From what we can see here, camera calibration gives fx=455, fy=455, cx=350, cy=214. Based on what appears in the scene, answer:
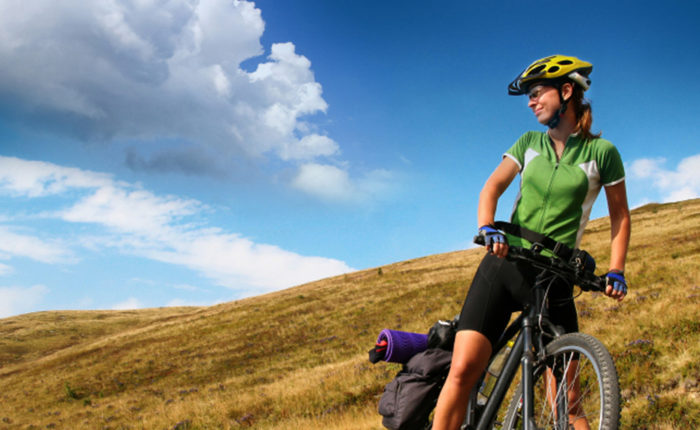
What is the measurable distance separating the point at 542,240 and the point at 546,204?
0.30 metres

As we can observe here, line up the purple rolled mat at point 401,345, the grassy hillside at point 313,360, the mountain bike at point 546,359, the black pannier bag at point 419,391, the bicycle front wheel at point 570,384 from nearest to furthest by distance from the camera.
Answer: the bicycle front wheel at point 570,384 < the mountain bike at point 546,359 < the black pannier bag at point 419,391 < the purple rolled mat at point 401,345 < the grassy hillside at point 313,360

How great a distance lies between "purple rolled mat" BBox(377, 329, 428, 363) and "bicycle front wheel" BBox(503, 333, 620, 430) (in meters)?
0.99

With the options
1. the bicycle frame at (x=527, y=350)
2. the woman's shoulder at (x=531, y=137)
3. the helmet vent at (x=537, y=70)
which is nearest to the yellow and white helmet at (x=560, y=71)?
the helmet vent at (x=537, y=70)

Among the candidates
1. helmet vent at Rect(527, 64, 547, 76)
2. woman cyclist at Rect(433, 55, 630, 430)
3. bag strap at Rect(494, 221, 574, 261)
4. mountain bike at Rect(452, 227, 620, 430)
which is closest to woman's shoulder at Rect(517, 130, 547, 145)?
woman cyclist at Rect(433, 55, 630, 430)

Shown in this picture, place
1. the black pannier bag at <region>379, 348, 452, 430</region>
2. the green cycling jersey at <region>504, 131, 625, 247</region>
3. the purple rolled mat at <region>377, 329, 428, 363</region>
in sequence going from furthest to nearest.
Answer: the purple rolled mat at <region>377, 329, 428, 363</region> → the black pannier bag at <region>379, 348, 452, 430</region> → the green cycling jersey at <region>504, 131, 625, 247</region>

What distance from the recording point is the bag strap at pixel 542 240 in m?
3.14

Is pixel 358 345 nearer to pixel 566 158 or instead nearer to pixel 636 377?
pixel 636 377

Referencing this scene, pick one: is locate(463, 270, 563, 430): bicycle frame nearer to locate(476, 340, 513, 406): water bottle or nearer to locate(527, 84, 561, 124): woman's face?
locate(476, 340, 513, 406): water bottle

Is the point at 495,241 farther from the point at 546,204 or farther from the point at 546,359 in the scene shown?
the point at 546,359

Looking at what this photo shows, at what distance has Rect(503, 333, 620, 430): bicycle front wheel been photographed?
250 centimetres

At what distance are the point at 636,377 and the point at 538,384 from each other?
3.84 meters

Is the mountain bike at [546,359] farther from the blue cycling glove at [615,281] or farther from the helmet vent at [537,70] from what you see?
the helmet vent at [537,70]

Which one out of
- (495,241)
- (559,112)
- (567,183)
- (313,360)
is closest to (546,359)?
(495,241)

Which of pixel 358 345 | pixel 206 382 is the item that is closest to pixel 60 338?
pixel 206 382
